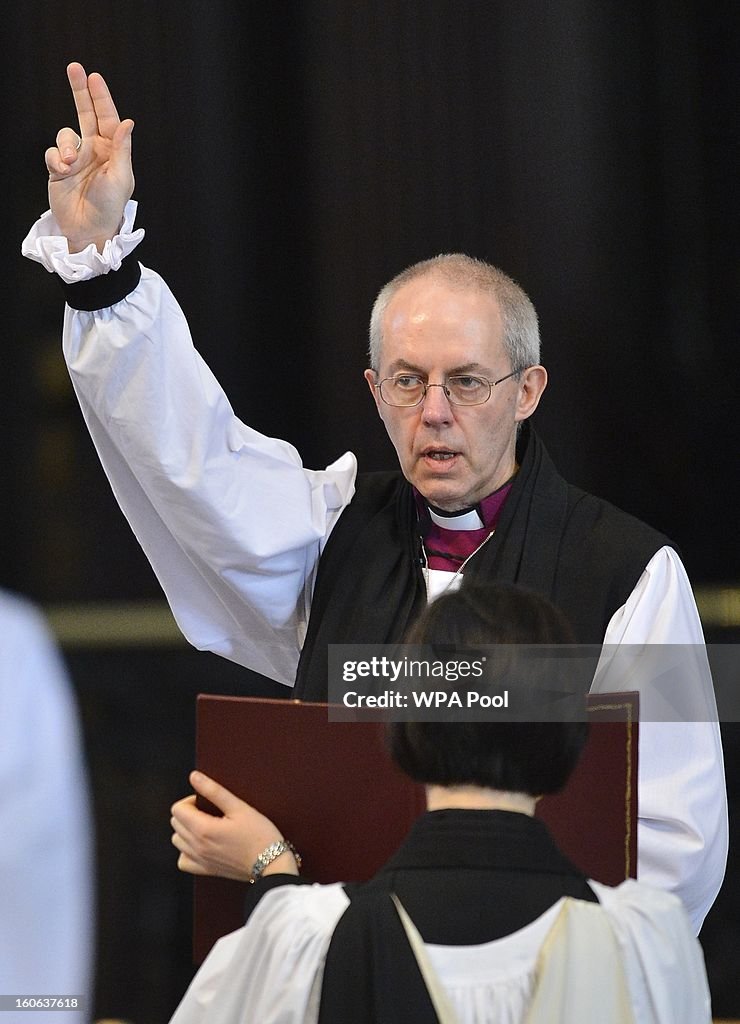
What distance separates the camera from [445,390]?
262 centimetres

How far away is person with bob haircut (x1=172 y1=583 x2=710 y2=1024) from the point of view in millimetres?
1646

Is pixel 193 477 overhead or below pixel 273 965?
overhead

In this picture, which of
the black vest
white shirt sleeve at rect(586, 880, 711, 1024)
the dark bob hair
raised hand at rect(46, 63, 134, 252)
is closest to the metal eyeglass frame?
the black vest

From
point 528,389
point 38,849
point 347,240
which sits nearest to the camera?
point 38,849

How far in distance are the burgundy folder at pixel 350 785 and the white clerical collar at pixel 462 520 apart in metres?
0.92

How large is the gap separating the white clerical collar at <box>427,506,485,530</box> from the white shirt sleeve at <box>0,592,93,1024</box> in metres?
0.82

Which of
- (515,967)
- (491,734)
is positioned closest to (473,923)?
(515,967)

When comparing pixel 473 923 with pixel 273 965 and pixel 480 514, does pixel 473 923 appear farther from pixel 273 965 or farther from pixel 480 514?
pixel 480 514

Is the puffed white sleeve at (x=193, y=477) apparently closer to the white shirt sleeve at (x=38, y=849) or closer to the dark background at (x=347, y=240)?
the white shirt sleeve at (x=38, y=849)

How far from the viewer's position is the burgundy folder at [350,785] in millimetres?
1853

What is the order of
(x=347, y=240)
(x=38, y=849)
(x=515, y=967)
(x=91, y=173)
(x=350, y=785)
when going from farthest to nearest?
(x=347, y=240) < (x=91, y=173) < (x=38, y=849) < (x=350, y=785) < (x=515, y=967)

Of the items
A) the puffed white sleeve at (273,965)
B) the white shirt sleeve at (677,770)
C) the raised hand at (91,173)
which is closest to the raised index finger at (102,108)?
the raised hand at (91,173)

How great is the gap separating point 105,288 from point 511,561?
0.82 metres

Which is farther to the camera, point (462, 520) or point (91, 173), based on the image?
point (462, 520)
